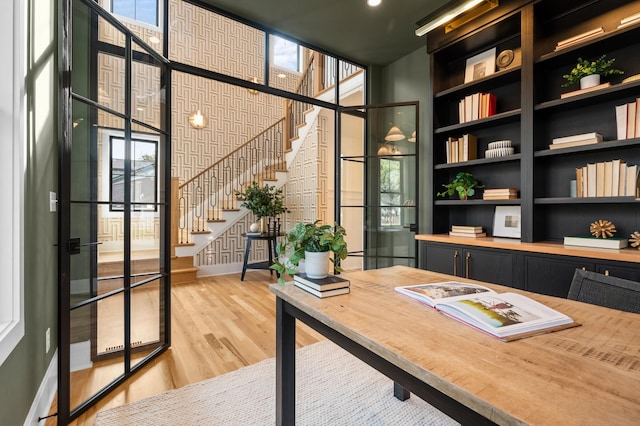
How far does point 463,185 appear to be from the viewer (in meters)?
3.17

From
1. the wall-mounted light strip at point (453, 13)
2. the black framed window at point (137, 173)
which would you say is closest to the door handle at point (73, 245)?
the black framed window at point (137, 173)

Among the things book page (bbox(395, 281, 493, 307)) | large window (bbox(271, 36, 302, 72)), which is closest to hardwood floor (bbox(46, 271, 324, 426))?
book page (bbox(395, 281, 493, 307))

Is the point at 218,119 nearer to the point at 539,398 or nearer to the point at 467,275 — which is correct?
the point at 467,275

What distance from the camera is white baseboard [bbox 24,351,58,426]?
1604mm

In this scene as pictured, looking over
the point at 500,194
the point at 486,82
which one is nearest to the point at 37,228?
the point at 500,194

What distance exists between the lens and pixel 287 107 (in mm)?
6875

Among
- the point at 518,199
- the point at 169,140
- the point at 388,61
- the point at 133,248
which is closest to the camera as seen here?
the point at 133,248

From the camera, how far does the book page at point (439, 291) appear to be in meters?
1.16

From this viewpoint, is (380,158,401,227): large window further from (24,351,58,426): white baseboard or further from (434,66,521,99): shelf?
(24,351,58,426): white baseboard

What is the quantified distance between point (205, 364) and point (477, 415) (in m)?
2.12

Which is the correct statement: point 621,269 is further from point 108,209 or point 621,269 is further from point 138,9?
point 138,9

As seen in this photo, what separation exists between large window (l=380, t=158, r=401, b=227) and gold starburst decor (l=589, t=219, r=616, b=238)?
1.82m

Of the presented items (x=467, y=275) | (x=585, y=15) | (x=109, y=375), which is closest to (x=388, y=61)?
(x=585, y=15)

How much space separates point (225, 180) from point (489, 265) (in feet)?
16.6
